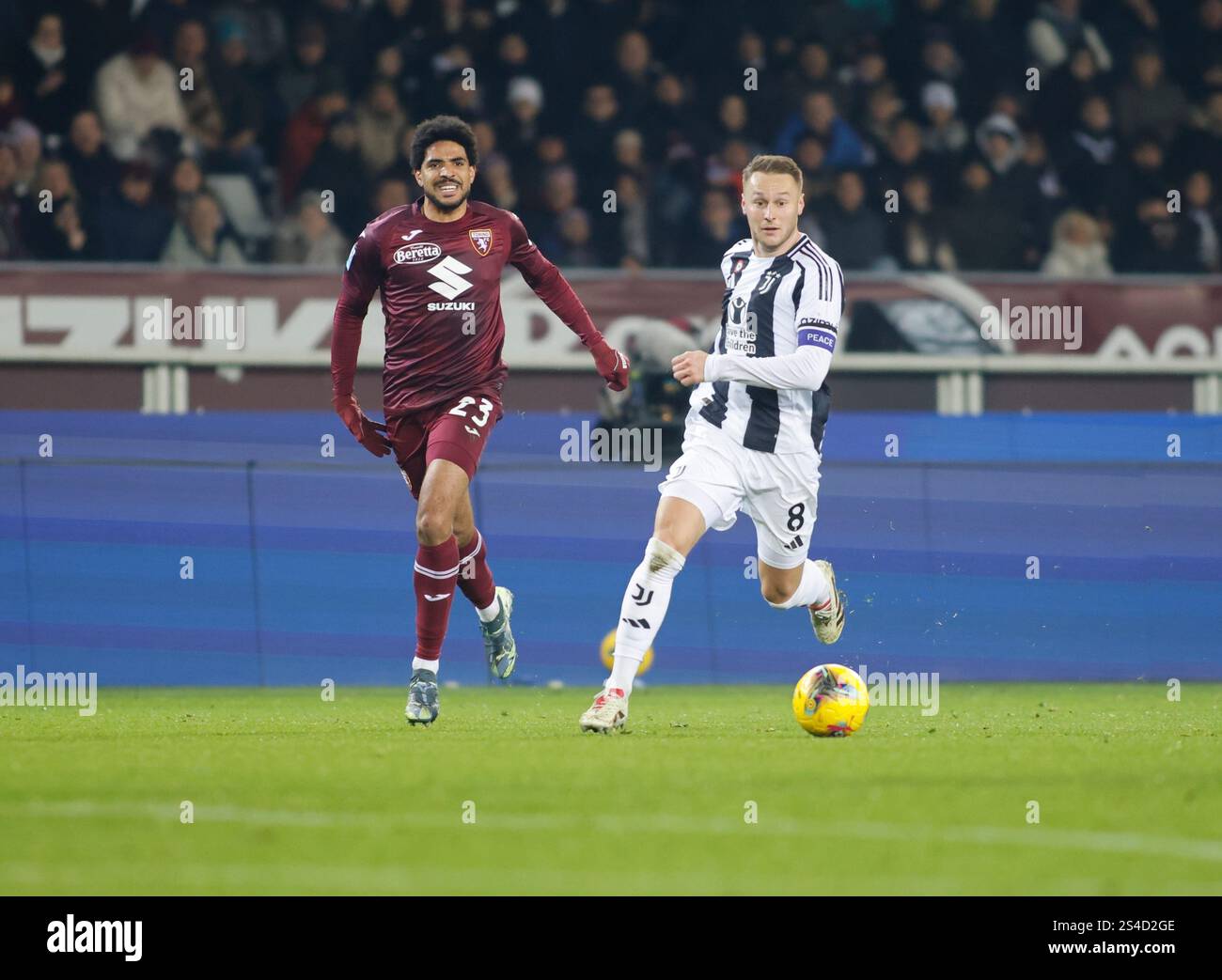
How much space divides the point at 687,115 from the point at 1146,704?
8.17m

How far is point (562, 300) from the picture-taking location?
988 cm

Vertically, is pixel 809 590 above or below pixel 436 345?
below

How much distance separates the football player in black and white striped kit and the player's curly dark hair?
49.6 inches

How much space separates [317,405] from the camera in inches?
595

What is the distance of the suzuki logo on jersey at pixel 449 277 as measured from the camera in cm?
930

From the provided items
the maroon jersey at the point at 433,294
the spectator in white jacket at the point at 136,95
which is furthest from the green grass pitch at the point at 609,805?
the spectator in white jacket at the point at 136,95

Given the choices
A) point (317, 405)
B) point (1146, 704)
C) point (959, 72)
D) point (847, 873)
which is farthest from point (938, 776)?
point (959, 72)

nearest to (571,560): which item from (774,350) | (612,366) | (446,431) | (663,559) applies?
(612,366)

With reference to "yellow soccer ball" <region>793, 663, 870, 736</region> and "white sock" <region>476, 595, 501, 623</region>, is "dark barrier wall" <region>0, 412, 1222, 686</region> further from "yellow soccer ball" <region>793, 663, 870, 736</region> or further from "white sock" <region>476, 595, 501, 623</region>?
"yellow soccer ball" <region>793, 663, 870, 736</region>

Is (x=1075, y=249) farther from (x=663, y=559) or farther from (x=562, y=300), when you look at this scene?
(x=663, y=559)

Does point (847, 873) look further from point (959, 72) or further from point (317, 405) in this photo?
point (959, 72)

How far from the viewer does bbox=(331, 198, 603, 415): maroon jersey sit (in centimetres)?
931

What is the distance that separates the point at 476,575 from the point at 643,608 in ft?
5.28

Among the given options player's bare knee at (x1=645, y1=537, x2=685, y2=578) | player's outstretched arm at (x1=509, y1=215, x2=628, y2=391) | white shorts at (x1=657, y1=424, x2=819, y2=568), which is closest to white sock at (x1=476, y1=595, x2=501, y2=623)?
player's outstretched arm at (x1=509, y1=215, x2=628, y2=391)
